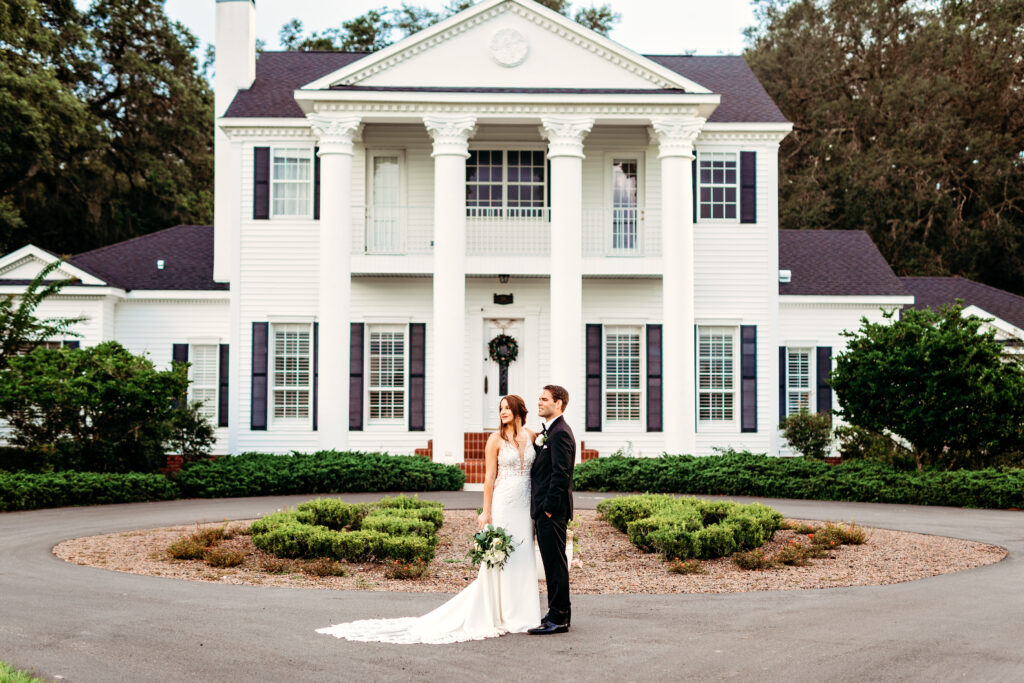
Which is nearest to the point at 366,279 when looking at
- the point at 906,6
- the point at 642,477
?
the point at 642,477

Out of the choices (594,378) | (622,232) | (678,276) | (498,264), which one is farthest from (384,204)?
(678,276)

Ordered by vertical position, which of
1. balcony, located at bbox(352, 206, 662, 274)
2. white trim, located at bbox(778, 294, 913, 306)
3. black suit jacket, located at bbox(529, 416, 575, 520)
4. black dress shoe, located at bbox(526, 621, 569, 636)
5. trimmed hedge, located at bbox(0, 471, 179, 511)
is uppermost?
balcony, located at bbox(352, 206, 662, 274)

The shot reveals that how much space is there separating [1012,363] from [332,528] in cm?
1176

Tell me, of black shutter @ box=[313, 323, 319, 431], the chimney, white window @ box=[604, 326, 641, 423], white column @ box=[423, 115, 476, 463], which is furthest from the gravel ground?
the chimney

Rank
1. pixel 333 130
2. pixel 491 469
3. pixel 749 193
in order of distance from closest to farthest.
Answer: pixel 491 469 < pixel 333 130 < pixel 749 193

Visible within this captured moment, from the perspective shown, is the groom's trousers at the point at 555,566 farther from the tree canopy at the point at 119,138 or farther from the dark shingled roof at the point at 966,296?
the tree canopy at the point at 119,138

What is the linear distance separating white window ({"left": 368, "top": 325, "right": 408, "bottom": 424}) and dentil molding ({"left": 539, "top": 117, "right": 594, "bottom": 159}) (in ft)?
16.1

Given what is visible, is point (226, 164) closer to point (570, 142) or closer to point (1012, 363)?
point (570, 142)

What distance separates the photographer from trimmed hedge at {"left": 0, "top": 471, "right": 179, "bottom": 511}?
1645cm

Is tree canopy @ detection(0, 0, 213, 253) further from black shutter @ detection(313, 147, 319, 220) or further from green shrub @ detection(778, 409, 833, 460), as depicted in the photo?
green shrub @ detection(778, 409, 833, 460)

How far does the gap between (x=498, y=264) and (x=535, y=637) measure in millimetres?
14427

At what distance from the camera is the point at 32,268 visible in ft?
77.8

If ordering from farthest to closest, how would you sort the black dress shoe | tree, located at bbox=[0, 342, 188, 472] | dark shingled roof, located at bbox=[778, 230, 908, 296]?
dark shingled roof, located at bbox=[778, 230, 908, 296] → tree, located at bbox=[0, 342, 188, 472] → the black dress shoe

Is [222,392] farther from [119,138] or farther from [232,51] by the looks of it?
[119,138]
